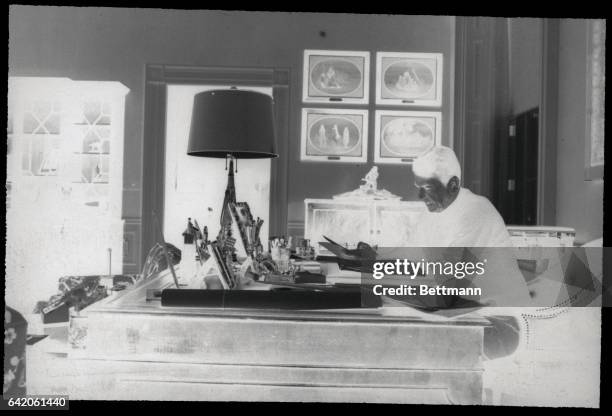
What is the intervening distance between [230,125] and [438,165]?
2.94ft

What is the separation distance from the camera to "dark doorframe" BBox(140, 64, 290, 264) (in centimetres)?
232

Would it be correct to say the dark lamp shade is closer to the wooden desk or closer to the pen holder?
the pen holder

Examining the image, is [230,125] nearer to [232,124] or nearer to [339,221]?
[232,124]

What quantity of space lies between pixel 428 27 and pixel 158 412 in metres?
1.87

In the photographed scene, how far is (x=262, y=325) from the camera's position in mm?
1715

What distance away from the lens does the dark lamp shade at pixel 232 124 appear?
216 cm

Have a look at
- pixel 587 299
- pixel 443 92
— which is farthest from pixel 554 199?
pixel 443 92

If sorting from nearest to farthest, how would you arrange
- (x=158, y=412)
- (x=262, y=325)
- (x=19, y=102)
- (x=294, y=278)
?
1. (x=262, y=325)
2. (x=294, y=278)
3. (x=158, y=412)
4. (x=19, y=102)

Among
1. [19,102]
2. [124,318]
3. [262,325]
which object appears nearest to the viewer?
[124,318]

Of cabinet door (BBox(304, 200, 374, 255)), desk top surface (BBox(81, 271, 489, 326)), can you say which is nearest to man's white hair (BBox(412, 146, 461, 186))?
cabinet door (BBox(304, 200, 374, 255))

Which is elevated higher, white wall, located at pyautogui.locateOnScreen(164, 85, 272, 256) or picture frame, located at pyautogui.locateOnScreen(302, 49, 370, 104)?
picture frame, located at pyautogui.locateOnScreen(302, 49, 370, 104)

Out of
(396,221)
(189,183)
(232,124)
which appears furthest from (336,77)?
(189,183)

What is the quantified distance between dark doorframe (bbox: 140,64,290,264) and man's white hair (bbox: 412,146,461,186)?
0.57 meters

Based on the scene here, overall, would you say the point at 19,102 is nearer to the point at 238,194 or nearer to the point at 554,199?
the point at 238,194
